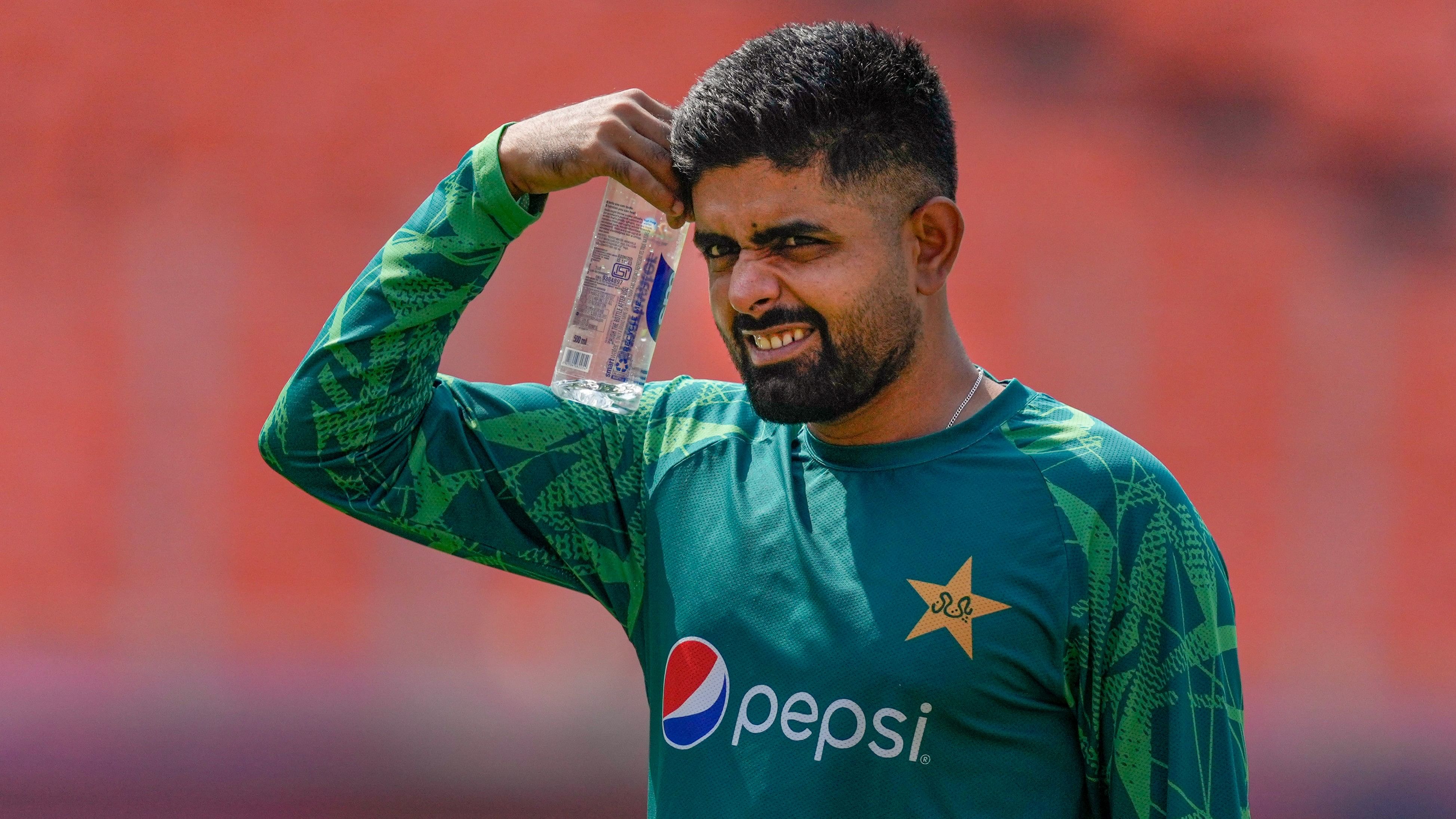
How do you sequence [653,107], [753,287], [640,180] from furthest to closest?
1. [653,107]
2. [640,180]
3. [753,287]

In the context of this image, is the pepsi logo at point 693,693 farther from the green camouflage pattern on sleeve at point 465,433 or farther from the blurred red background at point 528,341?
the blurred red background at point 528,341

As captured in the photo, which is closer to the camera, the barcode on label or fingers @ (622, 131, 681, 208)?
fingers @ (622, 131, 681, 208)

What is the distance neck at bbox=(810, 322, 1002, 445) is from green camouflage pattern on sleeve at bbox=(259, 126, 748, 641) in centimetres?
17

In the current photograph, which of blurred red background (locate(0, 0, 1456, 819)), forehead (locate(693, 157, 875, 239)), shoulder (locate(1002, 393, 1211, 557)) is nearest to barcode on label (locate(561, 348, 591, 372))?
forehead (locate(693, 157, 875, 239))

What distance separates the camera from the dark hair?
1.74 meters

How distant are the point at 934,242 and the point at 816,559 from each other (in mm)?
473

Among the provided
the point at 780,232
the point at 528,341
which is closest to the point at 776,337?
the point at 780,232

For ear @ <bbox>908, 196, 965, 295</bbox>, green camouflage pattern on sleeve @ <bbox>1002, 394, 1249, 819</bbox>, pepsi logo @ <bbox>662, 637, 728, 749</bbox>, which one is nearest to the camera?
green camouflage pattern on sleeve @ <bbox>1002, 394, 1249, 819</bbox>

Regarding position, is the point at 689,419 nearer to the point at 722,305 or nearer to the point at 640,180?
the point at 722,305

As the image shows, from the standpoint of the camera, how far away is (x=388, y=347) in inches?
72.4

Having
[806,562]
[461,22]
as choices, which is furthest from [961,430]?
A: [461,22]

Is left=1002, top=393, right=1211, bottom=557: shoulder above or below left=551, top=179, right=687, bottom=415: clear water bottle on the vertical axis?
below

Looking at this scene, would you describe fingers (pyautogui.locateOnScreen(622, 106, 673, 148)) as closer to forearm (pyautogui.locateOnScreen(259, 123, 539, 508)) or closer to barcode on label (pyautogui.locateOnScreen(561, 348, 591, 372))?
forearm (pyautogui.locateOnScreen(259, 123, 539, 508))

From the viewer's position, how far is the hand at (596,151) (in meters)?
1.82
